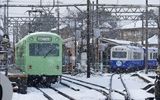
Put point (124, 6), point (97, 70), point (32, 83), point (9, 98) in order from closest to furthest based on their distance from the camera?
point (9, 98)
point (32, 83)
point (124, 6)
point (97, 70)

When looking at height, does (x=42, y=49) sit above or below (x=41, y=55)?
above

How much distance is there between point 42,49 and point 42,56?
1.18ft

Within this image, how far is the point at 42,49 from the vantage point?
80.0 feet

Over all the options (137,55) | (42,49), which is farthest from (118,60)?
(42,49)

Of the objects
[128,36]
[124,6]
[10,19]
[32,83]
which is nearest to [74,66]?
[124,6]

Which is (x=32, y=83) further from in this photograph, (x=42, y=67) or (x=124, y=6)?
(x=124, y=6)

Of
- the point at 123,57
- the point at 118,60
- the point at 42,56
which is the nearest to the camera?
the point at 42,56

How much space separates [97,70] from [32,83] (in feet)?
61.0

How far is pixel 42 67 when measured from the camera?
24.3 meters

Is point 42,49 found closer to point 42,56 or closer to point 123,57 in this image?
point 42,56

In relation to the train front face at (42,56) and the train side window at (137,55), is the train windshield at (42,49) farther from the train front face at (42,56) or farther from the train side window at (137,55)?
the train side window at (137,55)

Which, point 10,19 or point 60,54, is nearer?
point 60,54

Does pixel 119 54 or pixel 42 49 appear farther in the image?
pixel 119 54

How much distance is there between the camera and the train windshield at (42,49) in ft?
79.7
